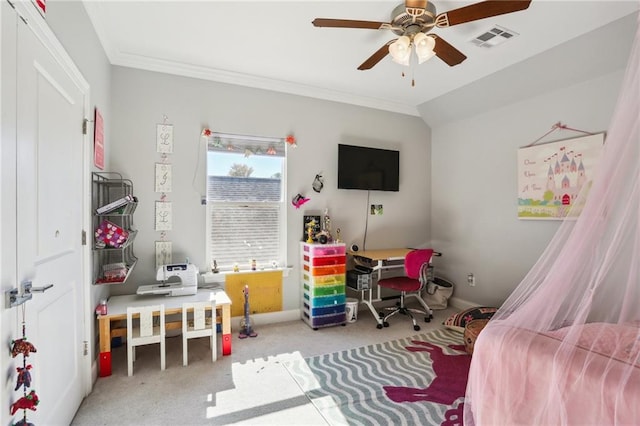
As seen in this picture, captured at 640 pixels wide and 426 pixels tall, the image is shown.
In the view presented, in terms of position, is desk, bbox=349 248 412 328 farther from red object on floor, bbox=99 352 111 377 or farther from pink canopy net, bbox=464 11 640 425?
A: red object on floor, bbox=99 352 111 377

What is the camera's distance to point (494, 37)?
264 centimetres

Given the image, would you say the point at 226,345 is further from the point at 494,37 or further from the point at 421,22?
the point at 494,37

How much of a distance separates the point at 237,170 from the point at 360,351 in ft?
7.18

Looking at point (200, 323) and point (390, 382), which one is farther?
point (200, 323)

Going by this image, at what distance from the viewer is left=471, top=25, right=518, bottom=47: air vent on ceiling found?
8.32 feet

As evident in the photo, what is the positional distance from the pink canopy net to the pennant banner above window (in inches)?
107

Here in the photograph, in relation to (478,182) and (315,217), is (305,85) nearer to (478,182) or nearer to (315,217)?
(315,217)

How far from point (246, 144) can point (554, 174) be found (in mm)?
3146

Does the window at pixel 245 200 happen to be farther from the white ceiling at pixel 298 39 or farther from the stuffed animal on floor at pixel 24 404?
the stuffed animal on floor at pixel 24 404

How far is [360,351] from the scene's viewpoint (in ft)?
9.67

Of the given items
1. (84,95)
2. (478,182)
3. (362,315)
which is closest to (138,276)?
(84,95)

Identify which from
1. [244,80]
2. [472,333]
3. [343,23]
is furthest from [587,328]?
[244,80]

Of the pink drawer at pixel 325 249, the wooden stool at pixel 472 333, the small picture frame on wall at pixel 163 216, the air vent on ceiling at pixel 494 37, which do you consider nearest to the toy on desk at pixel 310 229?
the pink drawer at pixel 325 249

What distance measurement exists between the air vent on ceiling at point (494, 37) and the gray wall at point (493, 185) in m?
1.02
